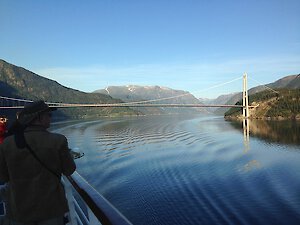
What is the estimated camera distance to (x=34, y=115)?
2.00 metres

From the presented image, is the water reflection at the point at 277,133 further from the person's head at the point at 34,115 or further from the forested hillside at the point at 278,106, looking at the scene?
the person's head at the point at 34,115

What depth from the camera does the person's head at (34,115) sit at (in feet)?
6.52

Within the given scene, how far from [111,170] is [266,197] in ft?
32.0

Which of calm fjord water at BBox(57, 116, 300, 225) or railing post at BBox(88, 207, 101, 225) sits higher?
railing post at BBox(88, 207, 101, 225)

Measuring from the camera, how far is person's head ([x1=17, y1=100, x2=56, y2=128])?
199 cm

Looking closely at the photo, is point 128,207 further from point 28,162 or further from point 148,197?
point 28,162

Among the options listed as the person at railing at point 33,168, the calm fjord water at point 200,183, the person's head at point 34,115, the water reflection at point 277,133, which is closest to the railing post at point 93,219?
the person at railing at point 33,168

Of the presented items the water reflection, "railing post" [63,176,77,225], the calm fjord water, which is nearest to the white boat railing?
"railing post" [63,176,77,225]

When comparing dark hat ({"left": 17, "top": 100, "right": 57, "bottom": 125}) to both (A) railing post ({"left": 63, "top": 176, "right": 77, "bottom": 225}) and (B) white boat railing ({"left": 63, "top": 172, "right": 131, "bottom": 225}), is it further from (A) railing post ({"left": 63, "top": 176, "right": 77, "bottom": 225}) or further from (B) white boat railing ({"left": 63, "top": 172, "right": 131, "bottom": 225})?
(A) railing post ({"left": 63, "top": 176, "right": 77, "bottom": 225})

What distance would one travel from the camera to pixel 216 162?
802 inches

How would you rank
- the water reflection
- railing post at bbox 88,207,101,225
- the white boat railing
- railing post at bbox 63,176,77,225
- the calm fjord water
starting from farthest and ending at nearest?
the water reflection → the calm fjord water → railing post at bbox 63,176,77,225 → railing post at bbox 88,207,101,225 → the white boat railing

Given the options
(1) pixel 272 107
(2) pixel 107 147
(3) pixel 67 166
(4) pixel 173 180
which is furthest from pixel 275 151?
(1) pixel 272 107

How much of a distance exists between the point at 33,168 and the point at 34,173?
0.03 metres

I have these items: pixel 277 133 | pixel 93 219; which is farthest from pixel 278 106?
pixel 93 219
